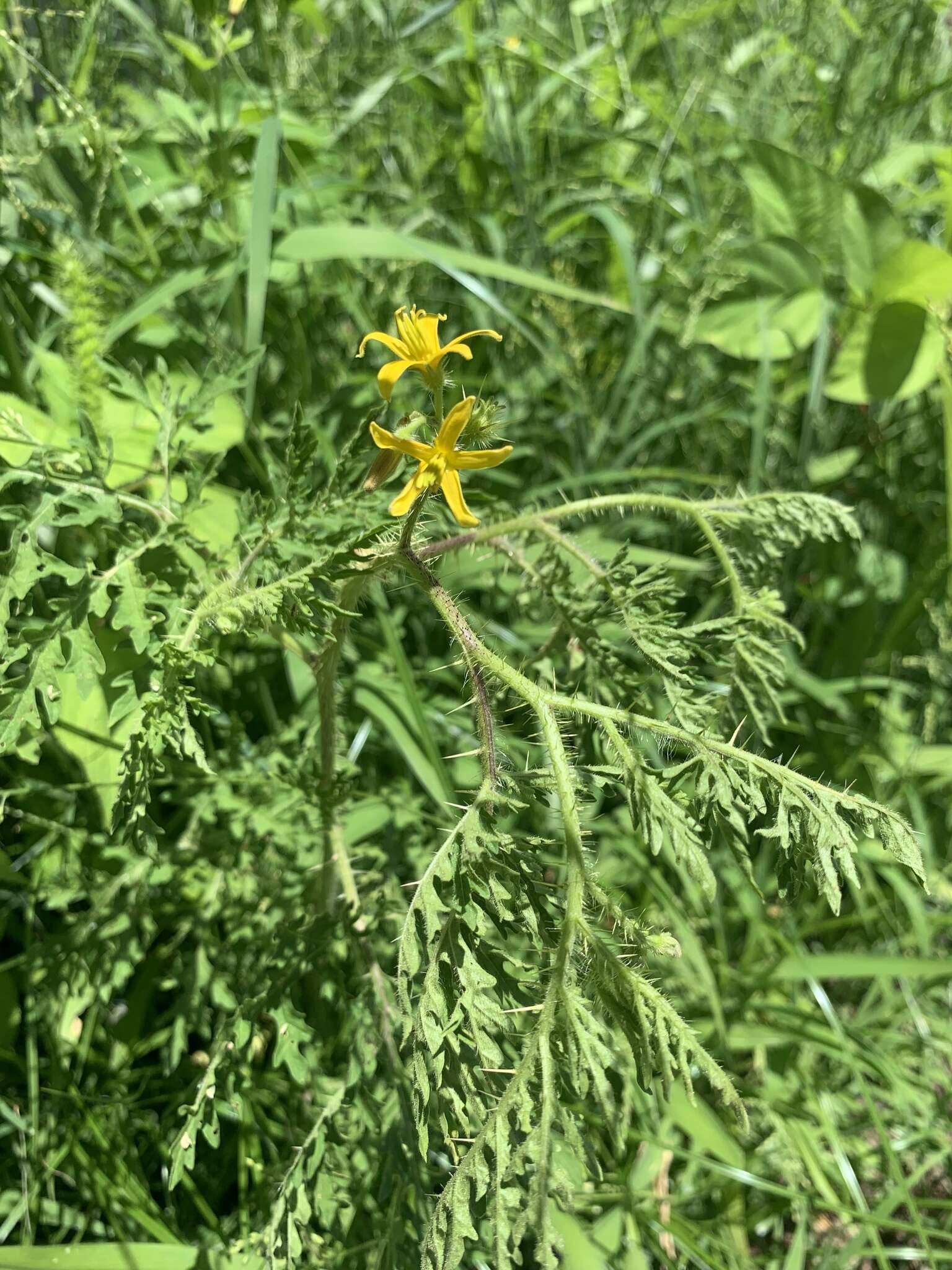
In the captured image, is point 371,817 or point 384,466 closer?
point 384,466

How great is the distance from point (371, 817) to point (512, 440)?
1.00 metres

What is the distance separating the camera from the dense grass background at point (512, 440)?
67.5 inches

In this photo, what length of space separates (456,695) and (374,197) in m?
1.44

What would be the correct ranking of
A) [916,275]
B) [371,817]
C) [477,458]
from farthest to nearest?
[916,275] → [371,817] → [477,458]

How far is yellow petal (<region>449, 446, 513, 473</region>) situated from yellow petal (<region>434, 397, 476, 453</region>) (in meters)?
0.01

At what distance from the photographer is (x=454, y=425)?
40.2 inches

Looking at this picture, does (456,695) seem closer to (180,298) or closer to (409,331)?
(180,298)

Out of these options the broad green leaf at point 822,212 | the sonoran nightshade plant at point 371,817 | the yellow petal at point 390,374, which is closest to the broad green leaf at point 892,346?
the broad green leaf at point 822,212

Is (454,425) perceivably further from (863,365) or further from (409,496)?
(863,365)

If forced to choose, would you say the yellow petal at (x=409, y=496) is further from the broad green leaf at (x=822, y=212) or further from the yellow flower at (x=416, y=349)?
the broad green leaf at (x=822, y=212)

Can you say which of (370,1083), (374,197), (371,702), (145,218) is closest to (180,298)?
(145,218)

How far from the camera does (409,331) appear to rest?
42.3 inches

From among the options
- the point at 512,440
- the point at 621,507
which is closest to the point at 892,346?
the point at 512,440

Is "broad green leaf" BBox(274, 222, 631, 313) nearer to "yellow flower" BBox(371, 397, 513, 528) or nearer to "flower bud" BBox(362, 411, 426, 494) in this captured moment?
"flower bud" BBox(362, 411, 426, 494)
